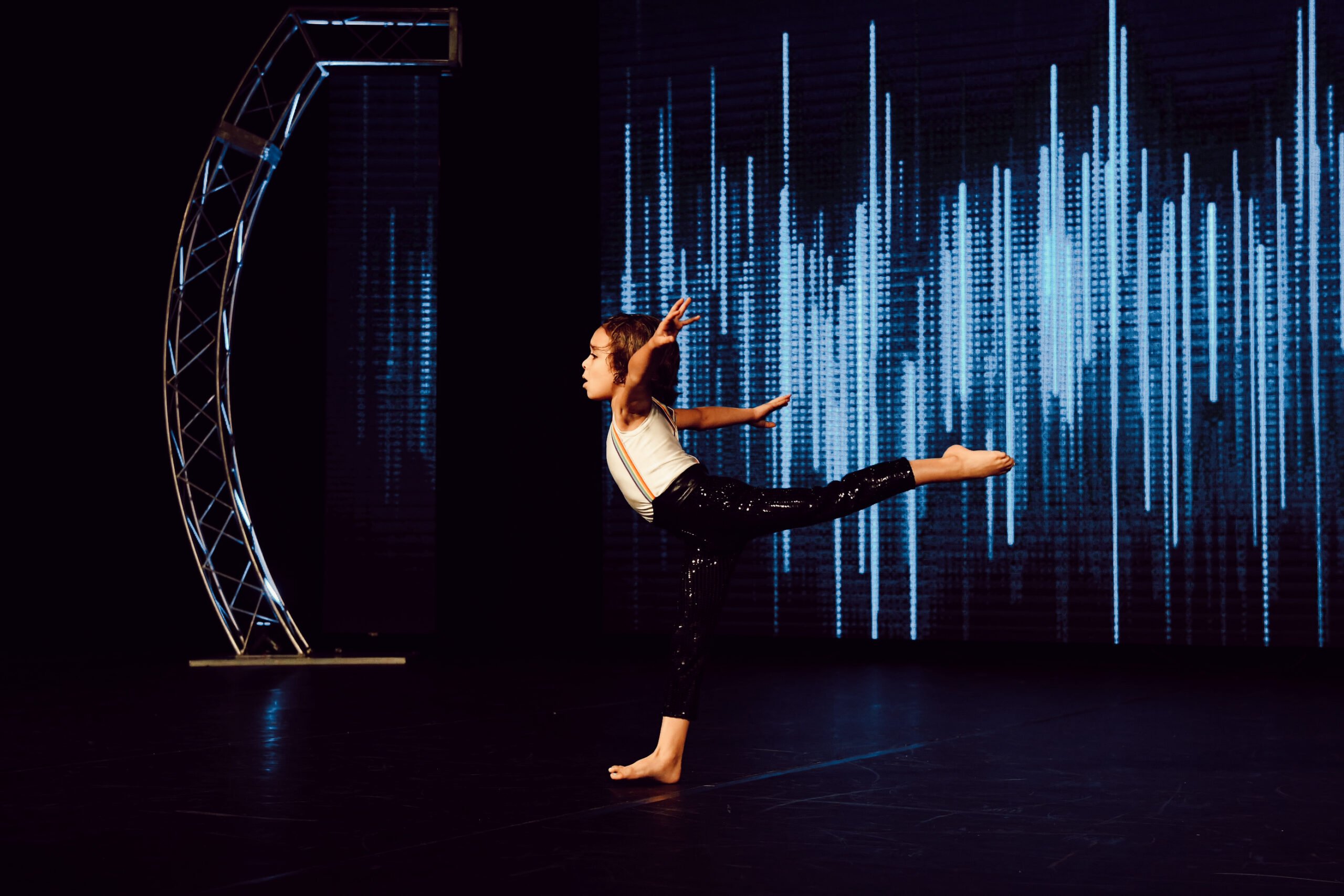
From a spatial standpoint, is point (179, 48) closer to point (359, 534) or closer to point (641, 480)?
point (359, 534)

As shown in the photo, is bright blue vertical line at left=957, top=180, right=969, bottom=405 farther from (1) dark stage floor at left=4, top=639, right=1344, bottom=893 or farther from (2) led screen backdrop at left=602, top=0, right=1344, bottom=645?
(1) dark stage floor at left=4, top=639, right=1344, bottom=893

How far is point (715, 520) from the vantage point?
2.87 meters

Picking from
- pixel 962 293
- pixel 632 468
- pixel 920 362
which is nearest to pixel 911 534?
pixel 920 362

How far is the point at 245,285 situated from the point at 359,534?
4.74 feet

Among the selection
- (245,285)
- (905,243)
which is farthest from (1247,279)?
(245,285)

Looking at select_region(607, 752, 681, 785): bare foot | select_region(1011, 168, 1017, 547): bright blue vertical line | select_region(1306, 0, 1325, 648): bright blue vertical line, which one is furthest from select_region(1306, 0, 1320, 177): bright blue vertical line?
select_region(607, 752, 681, 785): bare foot

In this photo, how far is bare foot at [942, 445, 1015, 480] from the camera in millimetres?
2697

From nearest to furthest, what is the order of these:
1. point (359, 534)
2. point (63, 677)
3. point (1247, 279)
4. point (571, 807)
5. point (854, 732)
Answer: point (571, 807) → point (854, 732) → point (63, 677) → point (1247, 279) → point (359, 534)

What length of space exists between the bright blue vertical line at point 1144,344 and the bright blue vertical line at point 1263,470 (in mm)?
429

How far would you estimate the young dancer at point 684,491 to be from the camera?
275 cm

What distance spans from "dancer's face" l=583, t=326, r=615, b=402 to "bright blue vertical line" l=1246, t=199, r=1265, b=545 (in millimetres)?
3632

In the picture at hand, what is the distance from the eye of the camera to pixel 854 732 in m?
3.64

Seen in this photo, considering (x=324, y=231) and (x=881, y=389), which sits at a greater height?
(x=324, y=231)

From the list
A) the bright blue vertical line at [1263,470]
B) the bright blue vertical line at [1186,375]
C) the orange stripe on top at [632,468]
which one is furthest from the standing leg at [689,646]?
the bright blue vertical line at [1263,470]
